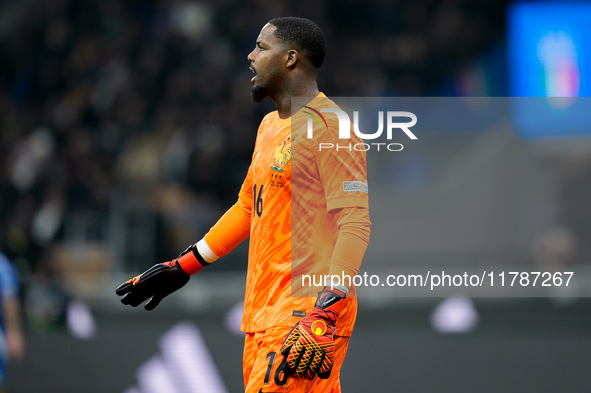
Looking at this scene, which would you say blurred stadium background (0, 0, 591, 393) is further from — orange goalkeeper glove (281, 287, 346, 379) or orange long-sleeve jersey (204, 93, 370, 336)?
orange goalkeeper glove (281, 287, 346, 379)

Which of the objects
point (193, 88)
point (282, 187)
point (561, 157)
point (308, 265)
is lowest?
point (308, 265)

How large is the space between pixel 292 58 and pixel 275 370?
1414 mm

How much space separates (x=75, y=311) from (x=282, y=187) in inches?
210

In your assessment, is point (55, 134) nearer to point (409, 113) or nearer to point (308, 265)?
point (409, 113)

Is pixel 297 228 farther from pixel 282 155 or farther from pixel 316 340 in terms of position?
pixel 316 340

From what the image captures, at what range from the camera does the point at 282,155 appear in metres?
3.54

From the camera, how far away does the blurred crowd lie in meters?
8.67

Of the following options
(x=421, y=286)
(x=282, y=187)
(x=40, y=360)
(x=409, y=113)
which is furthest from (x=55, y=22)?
(x=282, y=187)

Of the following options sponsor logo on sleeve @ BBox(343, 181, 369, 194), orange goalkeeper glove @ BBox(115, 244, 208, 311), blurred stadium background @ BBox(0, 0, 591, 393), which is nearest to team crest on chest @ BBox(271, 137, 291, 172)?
sponsor logo on sleeve @ BBox(343, 181, 369, 194)

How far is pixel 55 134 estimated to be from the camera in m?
10.6

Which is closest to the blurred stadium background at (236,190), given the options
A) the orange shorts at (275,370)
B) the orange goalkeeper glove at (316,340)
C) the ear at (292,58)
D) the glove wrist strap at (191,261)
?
the glove wrist strap at (191,261)

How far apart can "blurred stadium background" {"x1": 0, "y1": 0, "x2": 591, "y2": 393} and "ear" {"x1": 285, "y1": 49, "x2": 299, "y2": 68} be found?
402 cm

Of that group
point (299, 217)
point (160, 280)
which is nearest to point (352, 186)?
point (299, 217)

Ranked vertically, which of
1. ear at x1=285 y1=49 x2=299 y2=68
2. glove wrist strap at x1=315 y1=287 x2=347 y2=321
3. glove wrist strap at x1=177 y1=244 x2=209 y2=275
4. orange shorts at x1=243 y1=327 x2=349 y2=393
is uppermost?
ear at x1=285 y1=49 x2=299 y2=68
